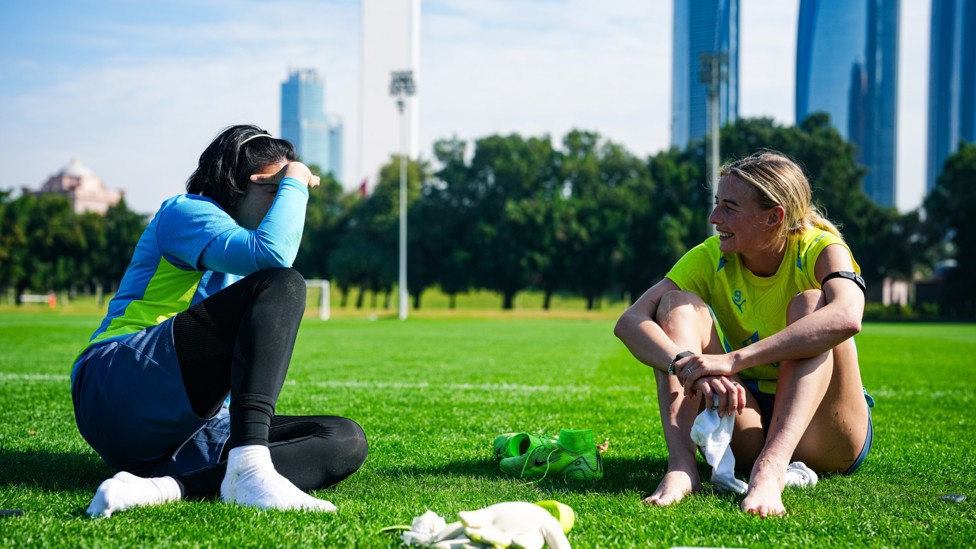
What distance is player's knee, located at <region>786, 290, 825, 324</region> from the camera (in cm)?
296

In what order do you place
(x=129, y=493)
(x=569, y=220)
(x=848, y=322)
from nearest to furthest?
1. (x=129, y=493)
2. (x=848, y=322)
3. (x=569, y=220)

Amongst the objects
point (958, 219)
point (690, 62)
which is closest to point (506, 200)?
point (958, 219)

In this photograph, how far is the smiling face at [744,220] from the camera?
313cm

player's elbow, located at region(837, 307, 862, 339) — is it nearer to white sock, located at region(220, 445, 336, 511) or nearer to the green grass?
the green grass

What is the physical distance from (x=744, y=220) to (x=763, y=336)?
1.63ft

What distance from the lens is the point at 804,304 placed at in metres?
2.98

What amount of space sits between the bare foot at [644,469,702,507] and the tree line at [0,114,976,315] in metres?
47.2

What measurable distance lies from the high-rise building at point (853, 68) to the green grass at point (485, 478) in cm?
13310

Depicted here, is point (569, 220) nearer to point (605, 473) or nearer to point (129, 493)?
point (605, 473)

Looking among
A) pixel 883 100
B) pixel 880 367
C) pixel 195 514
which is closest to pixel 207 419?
pixel 195 514

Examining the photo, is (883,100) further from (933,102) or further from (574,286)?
(574,286)

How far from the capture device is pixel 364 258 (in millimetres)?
55375

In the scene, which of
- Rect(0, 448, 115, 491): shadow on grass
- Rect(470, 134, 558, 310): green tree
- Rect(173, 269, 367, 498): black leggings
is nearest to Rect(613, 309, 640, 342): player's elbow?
Rect(173, 269, 367, 498): black leggings

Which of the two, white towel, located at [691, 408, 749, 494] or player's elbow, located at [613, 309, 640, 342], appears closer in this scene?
white towel, located at [691, 408, 749, 494]
